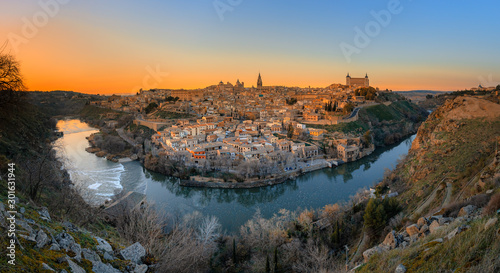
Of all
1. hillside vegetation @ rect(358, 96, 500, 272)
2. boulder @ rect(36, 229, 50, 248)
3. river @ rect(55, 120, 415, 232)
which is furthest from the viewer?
river @ rect(55, 120, 415, 232)

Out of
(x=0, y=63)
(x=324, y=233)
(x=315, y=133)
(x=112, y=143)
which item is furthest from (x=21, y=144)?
(x=315, y=133)

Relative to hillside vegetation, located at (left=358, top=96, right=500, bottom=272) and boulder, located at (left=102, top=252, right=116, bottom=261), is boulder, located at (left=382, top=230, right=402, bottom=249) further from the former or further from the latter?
boulder, located at (left=102, top=252, right=116, bottom=261)

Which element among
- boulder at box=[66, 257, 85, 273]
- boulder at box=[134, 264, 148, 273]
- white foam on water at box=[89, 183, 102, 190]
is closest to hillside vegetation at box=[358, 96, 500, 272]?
boulder at box=[134, 264, 148, 273]

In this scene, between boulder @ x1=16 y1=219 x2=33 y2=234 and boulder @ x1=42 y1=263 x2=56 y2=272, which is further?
boulder @ x1=16 y1=219 x2=33 y2=234

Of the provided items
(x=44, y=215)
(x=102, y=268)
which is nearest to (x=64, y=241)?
(x=102, y=268)

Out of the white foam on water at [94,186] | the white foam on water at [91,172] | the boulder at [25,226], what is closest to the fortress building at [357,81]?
the white foam on water at [91,172]

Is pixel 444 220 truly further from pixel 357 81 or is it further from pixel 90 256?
pixel 357 81

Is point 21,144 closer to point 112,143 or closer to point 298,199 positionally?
point 298,199
